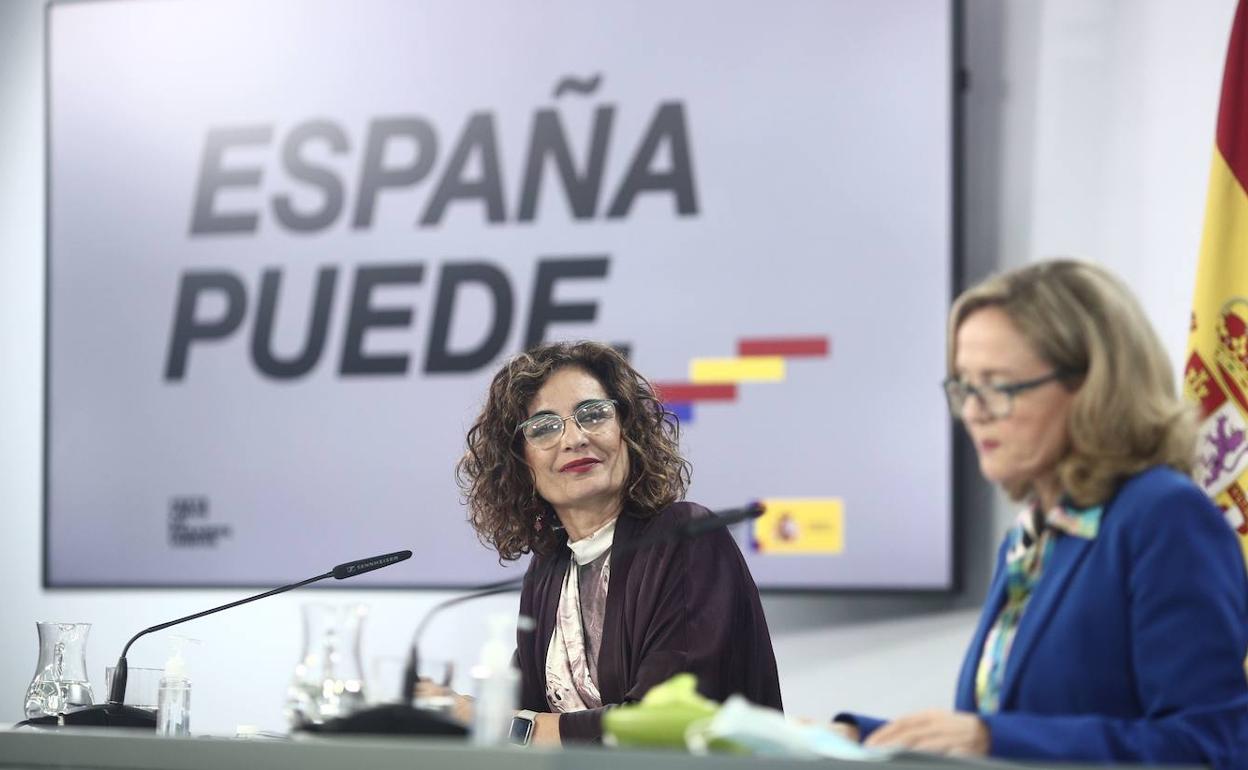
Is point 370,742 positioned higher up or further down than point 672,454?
further down

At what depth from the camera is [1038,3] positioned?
3938 millimetres

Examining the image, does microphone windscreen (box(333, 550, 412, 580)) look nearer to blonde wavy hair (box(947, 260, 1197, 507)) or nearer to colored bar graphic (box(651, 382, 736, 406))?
blonde wavy hair (box(947, 260, 1197, 507))

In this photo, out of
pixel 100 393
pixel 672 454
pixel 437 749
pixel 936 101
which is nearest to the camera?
pixel 437 749

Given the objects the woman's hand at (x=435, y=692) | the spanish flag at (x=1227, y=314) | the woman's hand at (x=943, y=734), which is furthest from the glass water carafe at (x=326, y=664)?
the spanish flag at (x=1227, y=314)

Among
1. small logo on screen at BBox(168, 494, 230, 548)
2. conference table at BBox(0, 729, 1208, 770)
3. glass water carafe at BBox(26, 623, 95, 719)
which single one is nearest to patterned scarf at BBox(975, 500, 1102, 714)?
conference table at BBox(0, 729, 1208, 770)

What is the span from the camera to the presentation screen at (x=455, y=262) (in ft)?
12.7

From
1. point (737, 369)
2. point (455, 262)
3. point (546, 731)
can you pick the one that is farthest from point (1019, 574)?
point (455, 262)

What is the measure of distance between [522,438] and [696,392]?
1.12 m

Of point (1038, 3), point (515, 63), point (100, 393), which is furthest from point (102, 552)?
point (1038, 3)

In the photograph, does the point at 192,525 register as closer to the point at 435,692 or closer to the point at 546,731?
the point at 546,731

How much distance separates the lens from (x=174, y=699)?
241 cm

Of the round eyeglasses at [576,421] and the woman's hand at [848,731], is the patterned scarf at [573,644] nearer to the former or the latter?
the round eyeglasses at [576,421]

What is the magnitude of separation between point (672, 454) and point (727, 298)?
1.17 metres

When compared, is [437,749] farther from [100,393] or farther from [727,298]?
[100,393]
